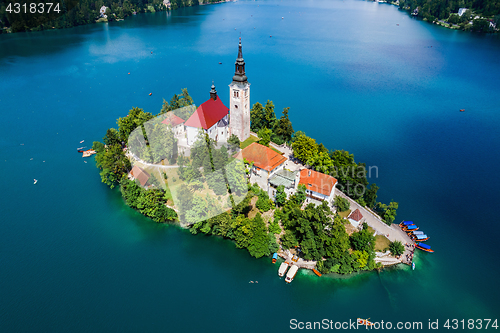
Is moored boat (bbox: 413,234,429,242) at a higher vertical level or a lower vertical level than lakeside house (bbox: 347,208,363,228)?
lower

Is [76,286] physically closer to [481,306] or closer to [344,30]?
[481,306]

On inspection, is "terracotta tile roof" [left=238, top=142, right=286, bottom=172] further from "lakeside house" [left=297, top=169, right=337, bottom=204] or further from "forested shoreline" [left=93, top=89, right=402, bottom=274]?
"lakeside house" [left=297, top=169, right=337, bottom=204]

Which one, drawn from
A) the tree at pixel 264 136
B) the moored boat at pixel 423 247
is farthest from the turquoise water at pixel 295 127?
the tree at pixel 264 136

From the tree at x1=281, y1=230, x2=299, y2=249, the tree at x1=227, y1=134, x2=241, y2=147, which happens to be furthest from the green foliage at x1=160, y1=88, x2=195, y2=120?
the tree at x1=281, y1=230, x2=299, y2=249

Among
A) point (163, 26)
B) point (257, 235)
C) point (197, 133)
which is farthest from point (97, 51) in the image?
point (257, 235)

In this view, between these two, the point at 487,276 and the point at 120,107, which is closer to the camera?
the point at 487,276
